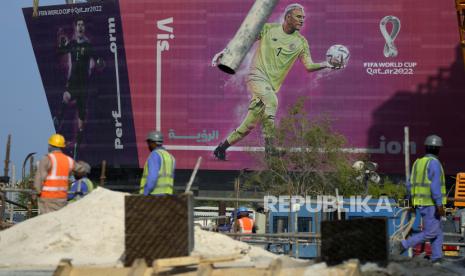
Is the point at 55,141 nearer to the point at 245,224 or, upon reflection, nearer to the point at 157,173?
the point at 157,173

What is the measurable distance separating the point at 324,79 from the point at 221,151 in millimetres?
10477

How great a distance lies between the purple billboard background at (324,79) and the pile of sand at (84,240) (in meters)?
63.8

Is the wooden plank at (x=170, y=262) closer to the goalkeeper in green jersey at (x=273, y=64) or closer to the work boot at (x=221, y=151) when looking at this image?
the goalkeeper in green jersey at (x=273, y=64)

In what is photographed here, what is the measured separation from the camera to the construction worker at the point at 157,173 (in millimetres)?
11359

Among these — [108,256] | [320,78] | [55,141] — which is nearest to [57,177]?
[55,141]

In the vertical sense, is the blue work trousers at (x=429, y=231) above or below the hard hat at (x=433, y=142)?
below

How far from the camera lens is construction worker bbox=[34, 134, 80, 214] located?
487 inches

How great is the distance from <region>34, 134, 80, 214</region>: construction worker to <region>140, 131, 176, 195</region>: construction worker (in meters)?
1.50

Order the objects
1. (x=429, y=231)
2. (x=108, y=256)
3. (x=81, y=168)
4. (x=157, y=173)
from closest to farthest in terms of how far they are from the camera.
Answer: (x=108, y=256) < (x=157, y=173) < (x=429, y=231) < (x=81, y=168)

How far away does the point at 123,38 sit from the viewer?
7925 centimetres

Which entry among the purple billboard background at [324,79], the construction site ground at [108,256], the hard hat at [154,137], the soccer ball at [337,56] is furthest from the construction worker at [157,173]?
the soccer ball at [337,56]

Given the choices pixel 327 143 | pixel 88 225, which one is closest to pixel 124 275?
pixel 88 225

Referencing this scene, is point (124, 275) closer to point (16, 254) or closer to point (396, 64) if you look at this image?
point (16, 254)

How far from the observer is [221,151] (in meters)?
78.4
